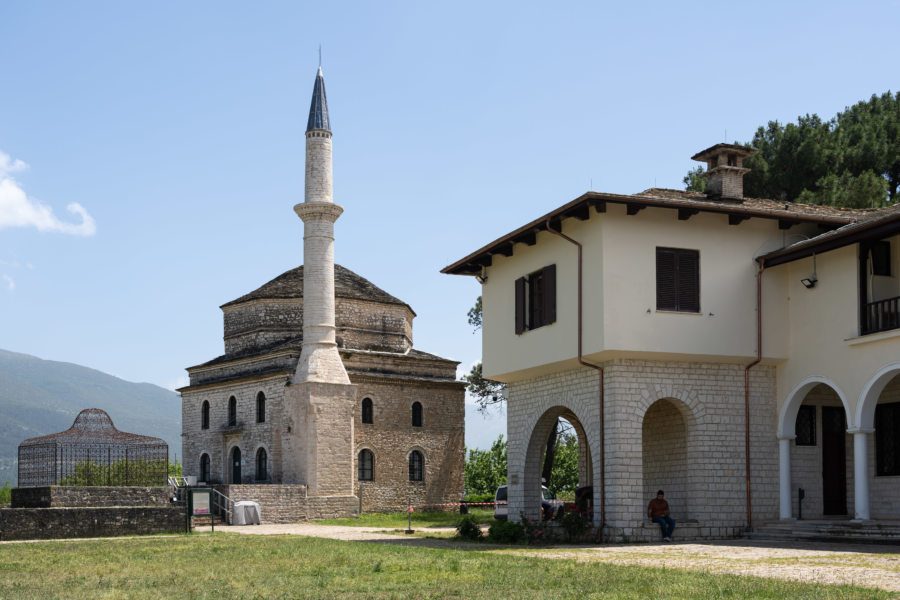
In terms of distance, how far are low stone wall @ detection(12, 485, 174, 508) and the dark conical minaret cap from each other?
16931mm

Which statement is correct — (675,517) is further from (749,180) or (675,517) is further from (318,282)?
(318,282)

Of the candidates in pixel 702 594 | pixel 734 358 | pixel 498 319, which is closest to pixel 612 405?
pixel 734 358

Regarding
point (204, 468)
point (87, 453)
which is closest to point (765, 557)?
point (87, 453)

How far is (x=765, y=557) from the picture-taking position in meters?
14.6

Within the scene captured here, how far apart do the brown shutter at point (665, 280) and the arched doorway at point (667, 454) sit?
202cm

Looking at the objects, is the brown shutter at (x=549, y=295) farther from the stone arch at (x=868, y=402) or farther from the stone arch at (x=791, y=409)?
the stone arch at (x=868, y=402)

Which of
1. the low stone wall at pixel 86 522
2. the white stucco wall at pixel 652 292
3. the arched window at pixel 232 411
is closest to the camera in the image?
the white stucco wall at pixel 652 292

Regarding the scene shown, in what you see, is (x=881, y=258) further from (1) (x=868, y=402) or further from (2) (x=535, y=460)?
(2) (x=535, y=460)

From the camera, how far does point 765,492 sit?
20.2 meters

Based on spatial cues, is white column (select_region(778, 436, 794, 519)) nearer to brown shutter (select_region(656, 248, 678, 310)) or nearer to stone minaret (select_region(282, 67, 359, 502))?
brown shutter (select_region(656, 248, 678, 310))

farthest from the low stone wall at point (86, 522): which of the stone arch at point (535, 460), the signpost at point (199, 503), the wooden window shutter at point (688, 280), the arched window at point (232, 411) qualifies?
the arched window at point (232, 411)

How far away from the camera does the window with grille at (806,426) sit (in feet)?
69.1

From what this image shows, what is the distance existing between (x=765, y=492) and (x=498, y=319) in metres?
6.92

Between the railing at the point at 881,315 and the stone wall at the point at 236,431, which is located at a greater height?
the railing at the point at 881,315
